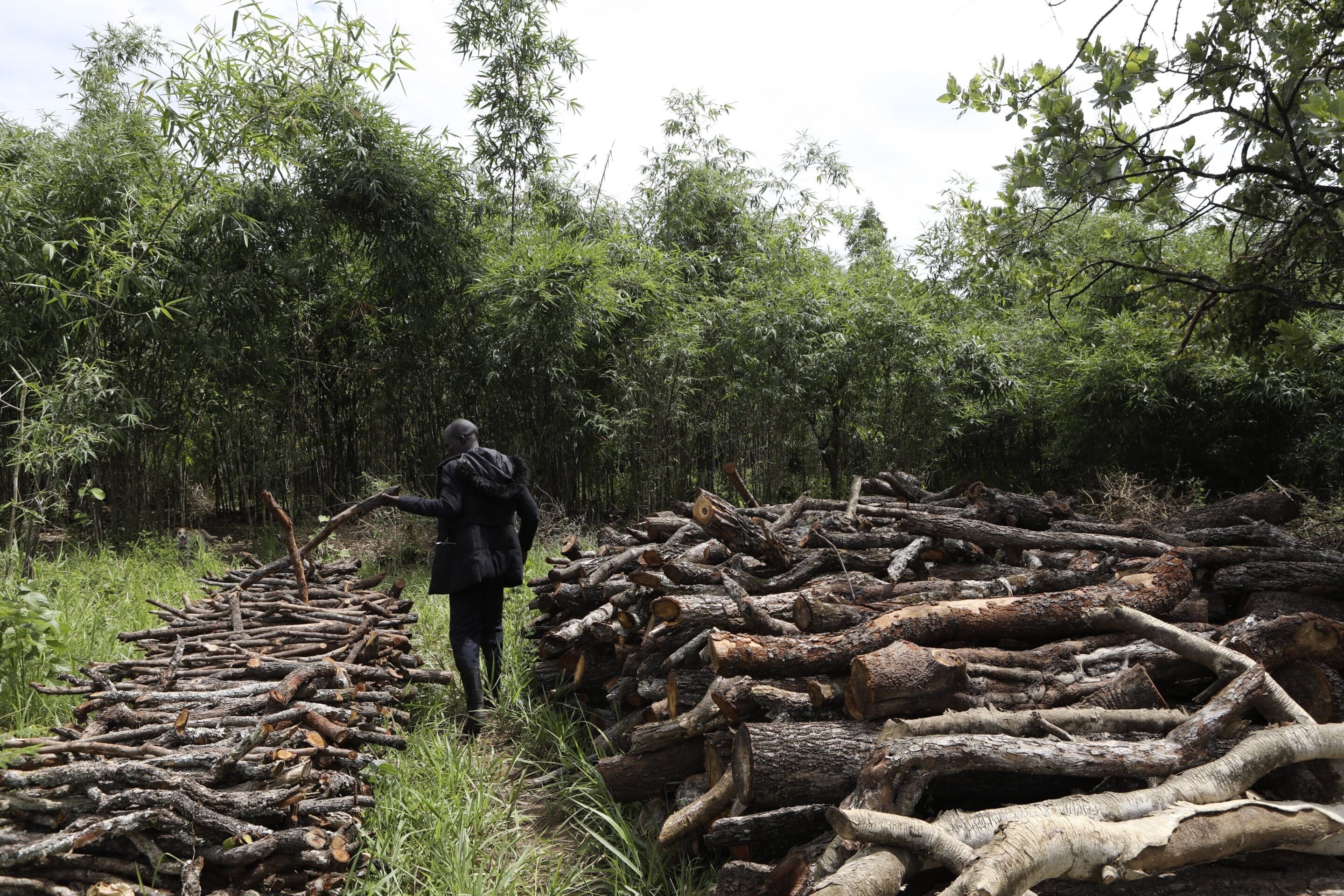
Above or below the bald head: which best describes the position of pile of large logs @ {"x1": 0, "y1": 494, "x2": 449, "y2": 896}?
below

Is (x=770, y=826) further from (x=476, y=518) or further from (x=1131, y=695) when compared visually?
(x=476, y=518)

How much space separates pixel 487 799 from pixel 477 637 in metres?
1.15

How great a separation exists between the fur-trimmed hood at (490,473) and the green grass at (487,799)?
42.4 inches

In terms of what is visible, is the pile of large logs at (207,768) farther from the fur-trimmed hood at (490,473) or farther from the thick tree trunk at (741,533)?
the thick tree trunk at (741,533)

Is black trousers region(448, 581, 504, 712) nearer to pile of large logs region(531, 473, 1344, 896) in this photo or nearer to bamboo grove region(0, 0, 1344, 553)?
pile of large logs region(531, 473, 1344, 896)

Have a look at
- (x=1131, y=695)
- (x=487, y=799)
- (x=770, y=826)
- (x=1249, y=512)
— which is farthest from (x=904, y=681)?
(x=1249, y=512)

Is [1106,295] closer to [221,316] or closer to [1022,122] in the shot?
[1022,122]

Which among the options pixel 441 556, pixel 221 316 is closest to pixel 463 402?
pixel 221 316

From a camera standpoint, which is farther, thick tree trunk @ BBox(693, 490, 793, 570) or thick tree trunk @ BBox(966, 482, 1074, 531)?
thick tree trunk @ BBox(966, 482, 1074, 531)

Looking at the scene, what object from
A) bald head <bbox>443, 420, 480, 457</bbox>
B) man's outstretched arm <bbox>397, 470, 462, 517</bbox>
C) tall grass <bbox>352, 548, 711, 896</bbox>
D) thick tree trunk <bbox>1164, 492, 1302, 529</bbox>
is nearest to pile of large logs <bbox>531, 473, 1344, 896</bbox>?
tall grass <bbox>352, 548, 711, 896</bbox>

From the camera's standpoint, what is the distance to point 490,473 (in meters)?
4.22

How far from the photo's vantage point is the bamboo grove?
6645mm

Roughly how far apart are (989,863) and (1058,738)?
2.42ft

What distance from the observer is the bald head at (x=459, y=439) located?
14.0 ft
